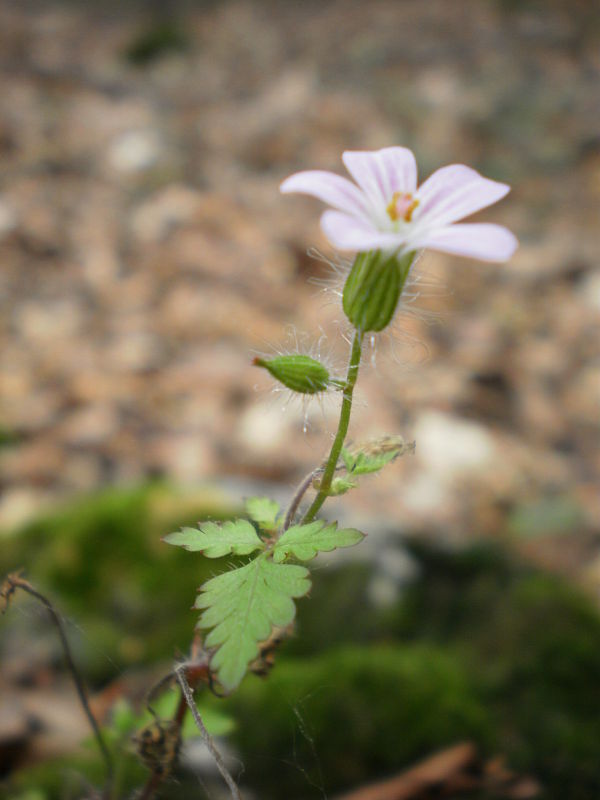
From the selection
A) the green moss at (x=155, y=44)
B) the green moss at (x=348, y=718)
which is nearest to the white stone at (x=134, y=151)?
the green moss at (x=155, y=44)

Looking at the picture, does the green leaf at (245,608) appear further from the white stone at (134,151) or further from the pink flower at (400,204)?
the white stone at (134,151)

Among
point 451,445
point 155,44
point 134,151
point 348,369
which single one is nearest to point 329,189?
point 348,369

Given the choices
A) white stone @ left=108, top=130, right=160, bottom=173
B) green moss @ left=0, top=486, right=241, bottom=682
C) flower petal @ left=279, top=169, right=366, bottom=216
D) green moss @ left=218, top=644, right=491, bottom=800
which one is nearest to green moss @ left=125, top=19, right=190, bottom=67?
white stone @ left=108, top=130, right=160, bottom=173

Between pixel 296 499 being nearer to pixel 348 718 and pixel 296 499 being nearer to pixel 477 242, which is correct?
pixel 477 242

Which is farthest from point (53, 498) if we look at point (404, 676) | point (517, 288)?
point (517, 288)

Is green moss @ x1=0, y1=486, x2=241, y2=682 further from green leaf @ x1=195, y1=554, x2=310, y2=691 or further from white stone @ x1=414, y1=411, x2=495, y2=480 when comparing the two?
green leaf @ x1=195, y1=554, x2=310, y2=691

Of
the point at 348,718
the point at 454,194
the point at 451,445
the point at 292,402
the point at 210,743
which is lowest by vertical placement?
the point at 210,743

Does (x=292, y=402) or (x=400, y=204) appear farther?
(x=292, y=402)
